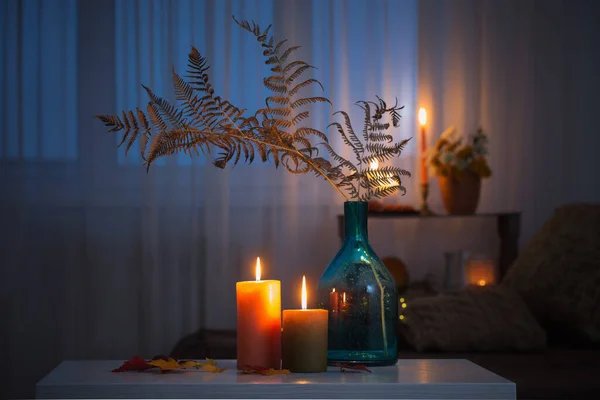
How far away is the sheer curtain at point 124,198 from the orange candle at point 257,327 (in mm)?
2635

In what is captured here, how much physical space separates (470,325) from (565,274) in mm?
343

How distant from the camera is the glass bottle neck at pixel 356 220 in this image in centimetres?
117

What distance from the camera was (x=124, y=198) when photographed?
371 centimetres

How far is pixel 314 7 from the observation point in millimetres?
3801

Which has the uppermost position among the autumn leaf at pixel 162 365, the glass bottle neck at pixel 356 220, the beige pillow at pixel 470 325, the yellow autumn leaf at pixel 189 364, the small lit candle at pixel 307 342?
the glass bottle neck at pixel 356 220

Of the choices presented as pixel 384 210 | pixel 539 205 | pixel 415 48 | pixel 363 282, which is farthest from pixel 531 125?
pixel 363 282

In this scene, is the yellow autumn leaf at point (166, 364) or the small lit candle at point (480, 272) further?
the small lit candle at point (480, 272)

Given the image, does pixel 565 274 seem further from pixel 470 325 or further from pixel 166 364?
pixel 166 364

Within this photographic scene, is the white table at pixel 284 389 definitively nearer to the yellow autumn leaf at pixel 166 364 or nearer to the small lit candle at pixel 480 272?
Result: the yellow autumn leaf at pixel 166 364

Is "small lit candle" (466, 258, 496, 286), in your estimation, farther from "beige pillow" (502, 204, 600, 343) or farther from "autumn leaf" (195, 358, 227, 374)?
"autumn leaf" (195, 358, 227, 374)

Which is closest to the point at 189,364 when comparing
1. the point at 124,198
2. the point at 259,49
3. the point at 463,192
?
the point at 463,192

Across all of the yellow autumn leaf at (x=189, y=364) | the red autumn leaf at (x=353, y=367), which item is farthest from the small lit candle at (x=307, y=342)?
the yellow autumn leaf at (x=189, y=364)

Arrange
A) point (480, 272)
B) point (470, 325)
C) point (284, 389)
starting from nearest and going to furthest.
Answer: point (284, 389) → point (470, 325) → point (480, 272)

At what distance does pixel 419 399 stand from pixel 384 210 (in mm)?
2445
